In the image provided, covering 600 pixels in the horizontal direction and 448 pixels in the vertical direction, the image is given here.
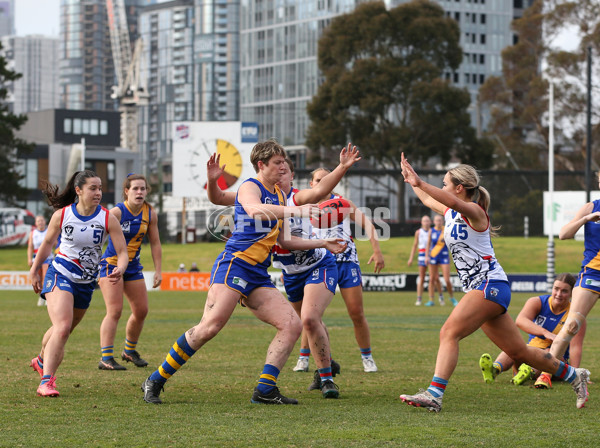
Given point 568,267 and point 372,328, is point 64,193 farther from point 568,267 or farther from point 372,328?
point 568,267

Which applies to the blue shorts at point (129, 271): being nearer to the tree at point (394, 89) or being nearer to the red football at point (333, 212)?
the red football at point (333, 212)

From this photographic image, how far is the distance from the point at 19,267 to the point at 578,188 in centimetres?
2798

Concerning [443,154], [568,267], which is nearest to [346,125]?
[443,154]

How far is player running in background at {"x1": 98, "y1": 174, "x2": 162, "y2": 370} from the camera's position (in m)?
10.4

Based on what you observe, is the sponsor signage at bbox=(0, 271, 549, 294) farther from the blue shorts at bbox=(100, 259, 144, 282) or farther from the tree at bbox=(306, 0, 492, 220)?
the tree at bbox=(306, 0, 492, 220)

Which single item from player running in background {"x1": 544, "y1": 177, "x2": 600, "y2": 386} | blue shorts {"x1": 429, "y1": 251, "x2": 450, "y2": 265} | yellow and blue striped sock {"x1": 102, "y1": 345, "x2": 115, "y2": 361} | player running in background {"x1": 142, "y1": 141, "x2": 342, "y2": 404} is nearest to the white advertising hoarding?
blue shorts {"x1": 429, "y1": 251, "x2": 450, "y2": 265}

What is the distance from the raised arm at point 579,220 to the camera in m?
8.65

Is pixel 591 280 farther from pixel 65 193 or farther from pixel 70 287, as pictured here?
pixel 65 193

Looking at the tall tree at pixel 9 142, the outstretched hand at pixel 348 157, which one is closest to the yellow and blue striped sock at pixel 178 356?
the outstretched hand at pixel 348 157

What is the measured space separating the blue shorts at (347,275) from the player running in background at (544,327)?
1.53 meters

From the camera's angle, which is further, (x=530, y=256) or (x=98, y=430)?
(x=530, y=256)

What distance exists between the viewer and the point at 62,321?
8211 millimetres

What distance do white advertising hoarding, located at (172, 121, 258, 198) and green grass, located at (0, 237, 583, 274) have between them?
608cm

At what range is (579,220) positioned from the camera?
28.6 ft
